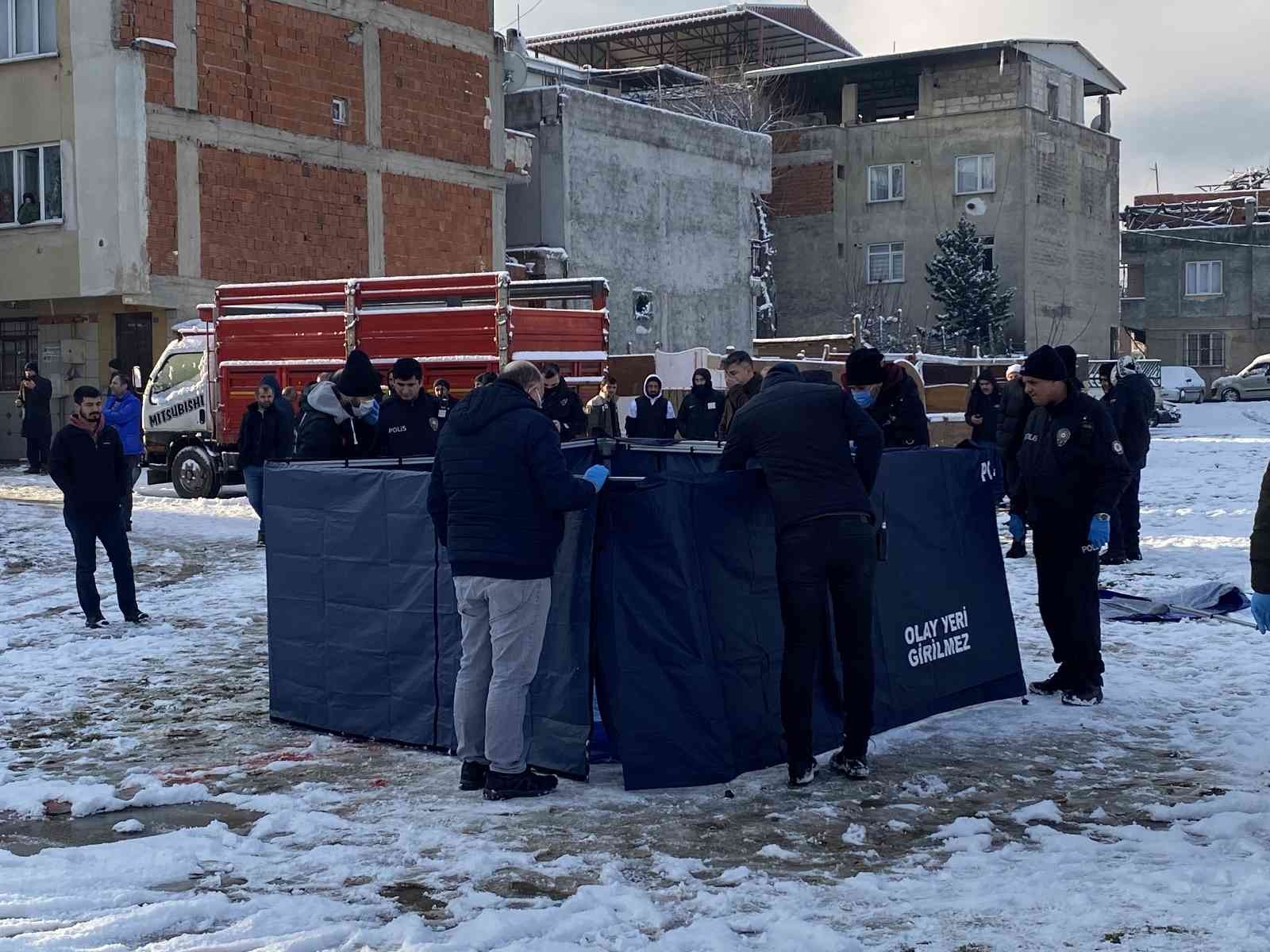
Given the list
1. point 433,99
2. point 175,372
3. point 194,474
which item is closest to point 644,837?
point 194,474

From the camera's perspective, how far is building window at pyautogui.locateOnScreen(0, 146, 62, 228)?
2808cm

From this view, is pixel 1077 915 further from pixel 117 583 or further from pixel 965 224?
pixel 965 224

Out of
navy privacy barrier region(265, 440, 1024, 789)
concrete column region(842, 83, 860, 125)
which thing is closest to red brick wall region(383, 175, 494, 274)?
concrete column region(842, 83, 860, 125)

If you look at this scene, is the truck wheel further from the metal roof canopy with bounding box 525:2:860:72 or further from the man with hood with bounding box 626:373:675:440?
the metal roof canopy with bounding box 525:2:860:72

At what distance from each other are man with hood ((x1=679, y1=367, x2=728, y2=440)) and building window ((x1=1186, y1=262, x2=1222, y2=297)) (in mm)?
54747

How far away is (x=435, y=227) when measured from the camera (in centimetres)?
3359

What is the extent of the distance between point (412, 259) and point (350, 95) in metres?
3.62

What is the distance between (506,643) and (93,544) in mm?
6351

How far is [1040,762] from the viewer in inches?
293

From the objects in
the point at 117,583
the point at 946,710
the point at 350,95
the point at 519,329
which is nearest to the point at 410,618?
the point at 946,710

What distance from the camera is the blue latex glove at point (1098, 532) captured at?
27.9 ft

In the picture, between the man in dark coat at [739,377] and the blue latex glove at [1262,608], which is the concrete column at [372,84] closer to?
the man in dark coat at [739,377]

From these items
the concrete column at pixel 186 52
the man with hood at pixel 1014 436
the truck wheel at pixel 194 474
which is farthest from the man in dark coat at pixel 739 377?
the concrete column at pixel 186 52

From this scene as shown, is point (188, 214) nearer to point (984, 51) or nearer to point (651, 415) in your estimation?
point (651, 415)
